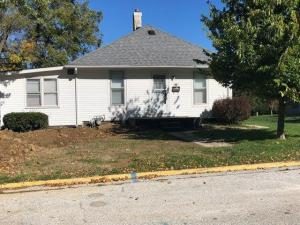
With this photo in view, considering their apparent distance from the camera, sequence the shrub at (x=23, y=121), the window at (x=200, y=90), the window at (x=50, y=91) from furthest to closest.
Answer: the window at (x=200, y=90) → the window at (x=50, y=91) → the shrub at (x=23, y=121)

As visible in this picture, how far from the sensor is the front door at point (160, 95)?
24.3m

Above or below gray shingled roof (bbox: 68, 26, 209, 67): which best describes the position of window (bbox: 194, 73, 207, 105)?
below

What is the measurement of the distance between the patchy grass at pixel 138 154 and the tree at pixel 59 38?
65.2 ft

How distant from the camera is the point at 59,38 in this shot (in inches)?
1542

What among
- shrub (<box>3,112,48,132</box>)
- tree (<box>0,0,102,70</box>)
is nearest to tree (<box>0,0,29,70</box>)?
tree (<box>0,0,102,70</box>)

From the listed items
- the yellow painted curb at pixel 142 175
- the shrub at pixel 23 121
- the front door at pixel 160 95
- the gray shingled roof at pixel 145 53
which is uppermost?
the gray shingled roof at pixel 145 53

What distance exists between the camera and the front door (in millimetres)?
24312

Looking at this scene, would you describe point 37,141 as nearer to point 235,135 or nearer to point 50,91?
point 50,91

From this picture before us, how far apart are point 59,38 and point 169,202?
108 feet

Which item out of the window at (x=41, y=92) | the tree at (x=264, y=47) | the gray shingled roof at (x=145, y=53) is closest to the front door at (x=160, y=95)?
the gray shingled roof at (x=145, y=53)

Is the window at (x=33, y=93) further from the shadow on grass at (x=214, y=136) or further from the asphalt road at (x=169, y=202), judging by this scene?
the asphalt road at (x=169, y=202)

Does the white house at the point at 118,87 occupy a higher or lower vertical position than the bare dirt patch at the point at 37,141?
higher

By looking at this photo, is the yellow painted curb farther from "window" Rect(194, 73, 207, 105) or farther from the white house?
"window" Rect(194, 73, 207, 105)

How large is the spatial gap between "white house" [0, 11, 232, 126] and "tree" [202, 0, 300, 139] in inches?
293
